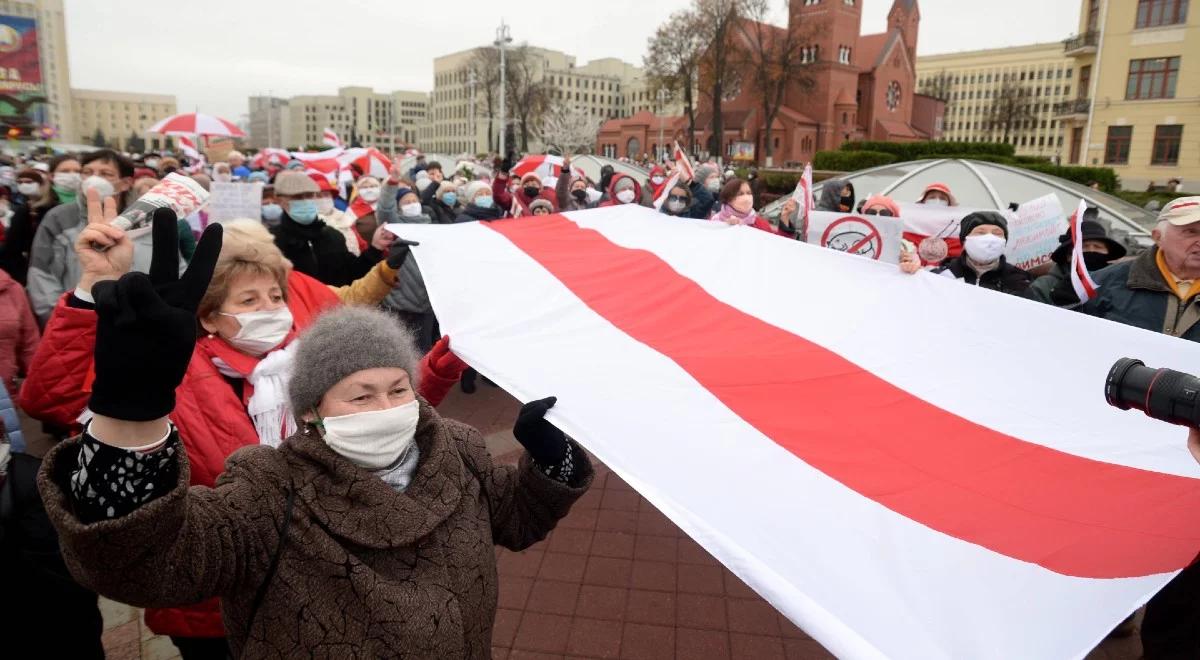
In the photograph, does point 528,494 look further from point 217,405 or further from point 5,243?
point 5,243

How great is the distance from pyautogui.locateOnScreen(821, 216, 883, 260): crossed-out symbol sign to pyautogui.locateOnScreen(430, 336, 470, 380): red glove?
299 centimetres

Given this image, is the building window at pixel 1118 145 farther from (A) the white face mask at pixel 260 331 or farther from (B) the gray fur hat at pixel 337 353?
(B) the gray fur hat at pixel 337 353

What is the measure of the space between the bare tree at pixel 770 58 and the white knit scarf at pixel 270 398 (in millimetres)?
51209

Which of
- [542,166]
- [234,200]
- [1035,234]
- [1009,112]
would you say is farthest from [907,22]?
[234,200]

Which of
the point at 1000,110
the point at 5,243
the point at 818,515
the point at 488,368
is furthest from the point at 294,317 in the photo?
the point at 1000,110

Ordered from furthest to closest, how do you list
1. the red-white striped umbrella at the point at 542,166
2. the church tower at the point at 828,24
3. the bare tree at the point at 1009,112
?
the bare tree at the point at 1009,112 < the church tower at the point at 828,24 < the red-white striped umbrella at the point at 542,166

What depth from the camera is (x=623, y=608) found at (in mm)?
3660

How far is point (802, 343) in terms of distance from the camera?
2.86 m

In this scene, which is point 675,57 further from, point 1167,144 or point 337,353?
point 337,353

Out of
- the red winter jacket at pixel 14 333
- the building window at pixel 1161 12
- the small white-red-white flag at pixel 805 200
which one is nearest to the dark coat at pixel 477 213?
the small white-red-white flag at pixel 805 200

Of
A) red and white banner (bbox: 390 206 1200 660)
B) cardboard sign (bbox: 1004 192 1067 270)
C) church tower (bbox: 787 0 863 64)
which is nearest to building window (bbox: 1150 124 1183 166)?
church tower (bbox: 787 0 863 64)

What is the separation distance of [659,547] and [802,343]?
196 cm

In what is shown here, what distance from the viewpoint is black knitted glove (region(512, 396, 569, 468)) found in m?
1.97

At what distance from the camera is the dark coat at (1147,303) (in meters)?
2.94
